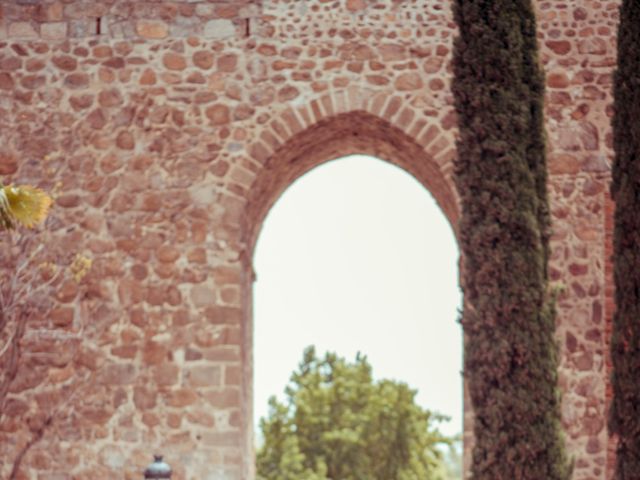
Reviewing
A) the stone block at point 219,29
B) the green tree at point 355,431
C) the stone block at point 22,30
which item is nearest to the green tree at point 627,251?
the stone block at point 219,29

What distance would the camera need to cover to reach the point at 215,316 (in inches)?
408

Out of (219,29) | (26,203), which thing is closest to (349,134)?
(219,29)

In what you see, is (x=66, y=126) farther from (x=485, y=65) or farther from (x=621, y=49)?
(x=621, y=49)

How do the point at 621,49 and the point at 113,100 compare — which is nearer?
the point at 621,49

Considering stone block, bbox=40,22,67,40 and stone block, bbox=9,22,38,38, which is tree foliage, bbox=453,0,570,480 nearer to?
stone block, bbox=40,22,67,40

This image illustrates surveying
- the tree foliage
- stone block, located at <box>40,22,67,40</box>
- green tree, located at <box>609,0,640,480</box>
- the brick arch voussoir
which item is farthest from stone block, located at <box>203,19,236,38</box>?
green tree, located at <box>609,0,640,480</box>

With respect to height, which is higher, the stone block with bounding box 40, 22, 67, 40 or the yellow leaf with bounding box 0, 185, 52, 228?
the stone block with bounding box 40, 22, 67, 40

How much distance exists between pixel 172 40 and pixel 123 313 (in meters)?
2.09

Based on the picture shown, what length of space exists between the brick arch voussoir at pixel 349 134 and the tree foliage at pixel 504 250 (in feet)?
4.62

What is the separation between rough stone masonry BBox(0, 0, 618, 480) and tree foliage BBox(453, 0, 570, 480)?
1.43m

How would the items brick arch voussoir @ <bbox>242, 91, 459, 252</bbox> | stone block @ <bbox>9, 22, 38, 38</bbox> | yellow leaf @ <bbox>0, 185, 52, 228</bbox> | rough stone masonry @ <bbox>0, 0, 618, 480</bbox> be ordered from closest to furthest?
yellow leaf @ <bbox>0, 185, 52, 228</bbox> < rough stone masonry @ <bbox>0, 0, 618, 480</bbox> < brick arch voussoir @ <bbox>242, 91, 459, 252</bbox> < stone block @ <bbox>9, 22, 38, 38</bbox>

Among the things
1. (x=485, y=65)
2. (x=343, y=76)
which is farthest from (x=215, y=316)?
(x=485, y=65)

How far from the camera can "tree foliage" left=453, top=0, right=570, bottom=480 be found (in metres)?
8.55

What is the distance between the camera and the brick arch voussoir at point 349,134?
10453 millimetres
